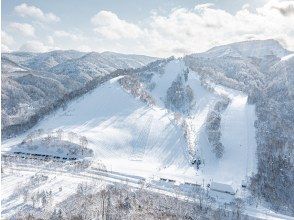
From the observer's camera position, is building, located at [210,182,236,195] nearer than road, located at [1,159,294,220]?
No

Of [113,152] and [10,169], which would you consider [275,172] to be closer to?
[113,152]

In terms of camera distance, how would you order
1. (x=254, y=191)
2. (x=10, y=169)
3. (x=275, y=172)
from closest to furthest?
(x=10, y=169), (x=254, y=191), (x=275, y=172)

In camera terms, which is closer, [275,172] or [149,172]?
[149,172]

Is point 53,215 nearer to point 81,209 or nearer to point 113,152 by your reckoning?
point 81,209

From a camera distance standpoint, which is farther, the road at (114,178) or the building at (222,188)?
the building at (222,188)

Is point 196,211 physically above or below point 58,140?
below

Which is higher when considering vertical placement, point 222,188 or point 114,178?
point 222,188

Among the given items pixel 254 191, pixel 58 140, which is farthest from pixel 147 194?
pixel 58 140

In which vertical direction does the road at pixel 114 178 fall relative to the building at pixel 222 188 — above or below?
A: below

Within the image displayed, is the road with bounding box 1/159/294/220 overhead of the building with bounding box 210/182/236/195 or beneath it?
beneath

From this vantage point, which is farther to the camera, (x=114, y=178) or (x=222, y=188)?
(x=114, y=178)

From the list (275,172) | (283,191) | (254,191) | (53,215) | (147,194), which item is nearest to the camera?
(53,215)
